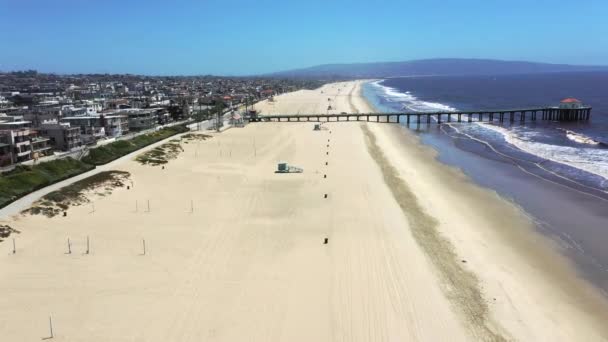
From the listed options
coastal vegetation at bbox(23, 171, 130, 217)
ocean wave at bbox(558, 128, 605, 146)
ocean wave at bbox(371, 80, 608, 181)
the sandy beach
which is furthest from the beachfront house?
ocean wave at bbox(558, 128, 605, 146)

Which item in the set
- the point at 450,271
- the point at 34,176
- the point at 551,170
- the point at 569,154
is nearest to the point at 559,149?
the point at 569,154

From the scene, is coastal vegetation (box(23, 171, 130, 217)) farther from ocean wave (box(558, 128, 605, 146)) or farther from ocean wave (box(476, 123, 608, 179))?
ocean wave (box(558, 128, 605, 146))

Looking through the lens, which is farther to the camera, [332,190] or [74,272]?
[332,190]

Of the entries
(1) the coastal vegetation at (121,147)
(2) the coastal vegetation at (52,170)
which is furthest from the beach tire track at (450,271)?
(1) the coastal vegetation at (121,147)

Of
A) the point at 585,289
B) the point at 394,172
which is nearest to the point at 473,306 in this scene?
the point at 585,289

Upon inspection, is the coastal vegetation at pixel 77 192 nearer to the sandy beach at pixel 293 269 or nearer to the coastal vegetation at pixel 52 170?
the sandy beach at pixel 293 269

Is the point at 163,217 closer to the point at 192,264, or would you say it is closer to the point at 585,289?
the point at 192,264
